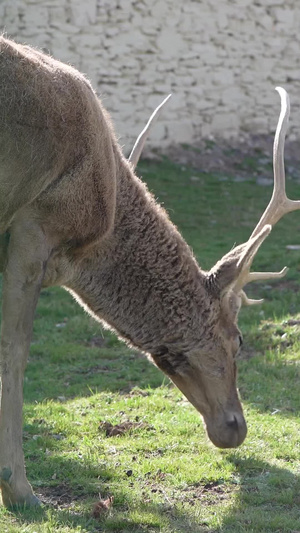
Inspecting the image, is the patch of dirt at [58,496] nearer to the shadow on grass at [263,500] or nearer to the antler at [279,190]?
the shadow on grass at [263,500]

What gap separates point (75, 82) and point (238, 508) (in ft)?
8.24

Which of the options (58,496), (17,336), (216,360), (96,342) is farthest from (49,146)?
(96,342)

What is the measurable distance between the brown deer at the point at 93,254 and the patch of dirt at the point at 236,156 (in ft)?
32.0

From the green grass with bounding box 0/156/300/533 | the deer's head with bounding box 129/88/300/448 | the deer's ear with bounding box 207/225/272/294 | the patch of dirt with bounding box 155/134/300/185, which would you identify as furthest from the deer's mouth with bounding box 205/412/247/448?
the patch of dirt with bounding box 155/134/300/185

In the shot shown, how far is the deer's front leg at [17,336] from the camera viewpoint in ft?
16.3

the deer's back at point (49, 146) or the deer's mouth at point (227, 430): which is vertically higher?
the deer's back at point (49, 146)

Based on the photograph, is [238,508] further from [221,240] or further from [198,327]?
[221,240]

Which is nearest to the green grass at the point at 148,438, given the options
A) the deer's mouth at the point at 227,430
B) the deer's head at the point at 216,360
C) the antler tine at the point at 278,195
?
the deer's mouth at the point at 227,430

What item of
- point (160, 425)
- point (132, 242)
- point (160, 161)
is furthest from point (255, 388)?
point (160, 161)

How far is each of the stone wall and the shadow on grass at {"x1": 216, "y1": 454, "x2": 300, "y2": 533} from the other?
991cm

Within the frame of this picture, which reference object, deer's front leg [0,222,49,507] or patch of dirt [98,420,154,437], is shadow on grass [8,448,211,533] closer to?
deer's front leg [0,222,49,507]

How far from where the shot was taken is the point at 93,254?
18.5 ft

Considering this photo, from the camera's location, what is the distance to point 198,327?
582cm

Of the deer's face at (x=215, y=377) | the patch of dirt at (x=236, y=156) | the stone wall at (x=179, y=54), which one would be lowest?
the patch of dirt at (x=236, y=156)
